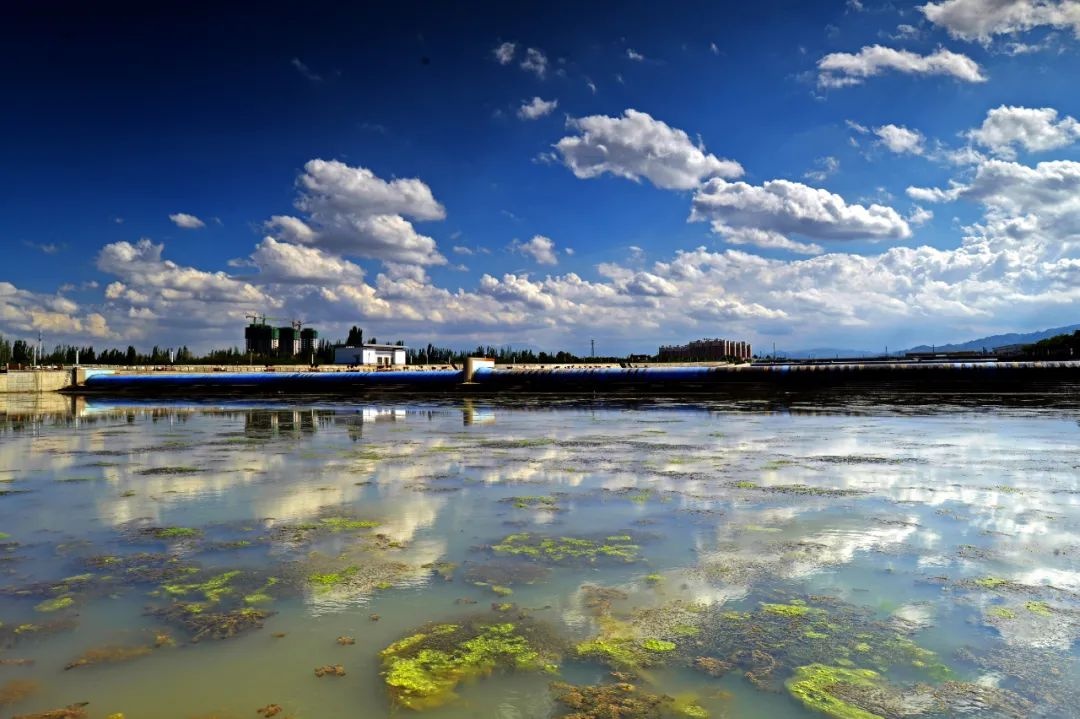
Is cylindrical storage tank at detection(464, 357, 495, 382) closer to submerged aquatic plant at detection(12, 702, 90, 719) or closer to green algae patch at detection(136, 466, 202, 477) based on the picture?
green algae patch at detection(136, 466, 202, 477)

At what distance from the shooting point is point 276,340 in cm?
15312

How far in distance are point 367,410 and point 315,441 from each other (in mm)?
8927

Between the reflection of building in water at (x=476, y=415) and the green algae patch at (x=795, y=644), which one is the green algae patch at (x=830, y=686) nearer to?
the green algae patch at (x=795, y=644)

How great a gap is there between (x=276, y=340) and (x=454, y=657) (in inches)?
6349

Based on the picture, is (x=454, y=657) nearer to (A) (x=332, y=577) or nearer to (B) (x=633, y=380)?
(A) (x=332, y=577)

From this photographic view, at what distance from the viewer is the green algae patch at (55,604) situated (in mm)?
4285

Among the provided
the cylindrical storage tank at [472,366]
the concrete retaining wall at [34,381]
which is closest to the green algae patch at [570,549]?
the cylindrical storage tank at [472,366]

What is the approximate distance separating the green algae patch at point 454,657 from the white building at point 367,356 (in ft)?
341

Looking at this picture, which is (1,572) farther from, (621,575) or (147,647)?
(621,575)

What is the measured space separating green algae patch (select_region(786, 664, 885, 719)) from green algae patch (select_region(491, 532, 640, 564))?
74.0 inches

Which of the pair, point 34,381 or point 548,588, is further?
point 34,381

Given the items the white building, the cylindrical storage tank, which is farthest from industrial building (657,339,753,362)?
the cylindrical storage tank

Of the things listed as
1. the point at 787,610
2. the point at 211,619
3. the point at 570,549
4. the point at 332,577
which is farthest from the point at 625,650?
the point at 211,619

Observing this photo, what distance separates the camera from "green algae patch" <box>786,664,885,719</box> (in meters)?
3.00
